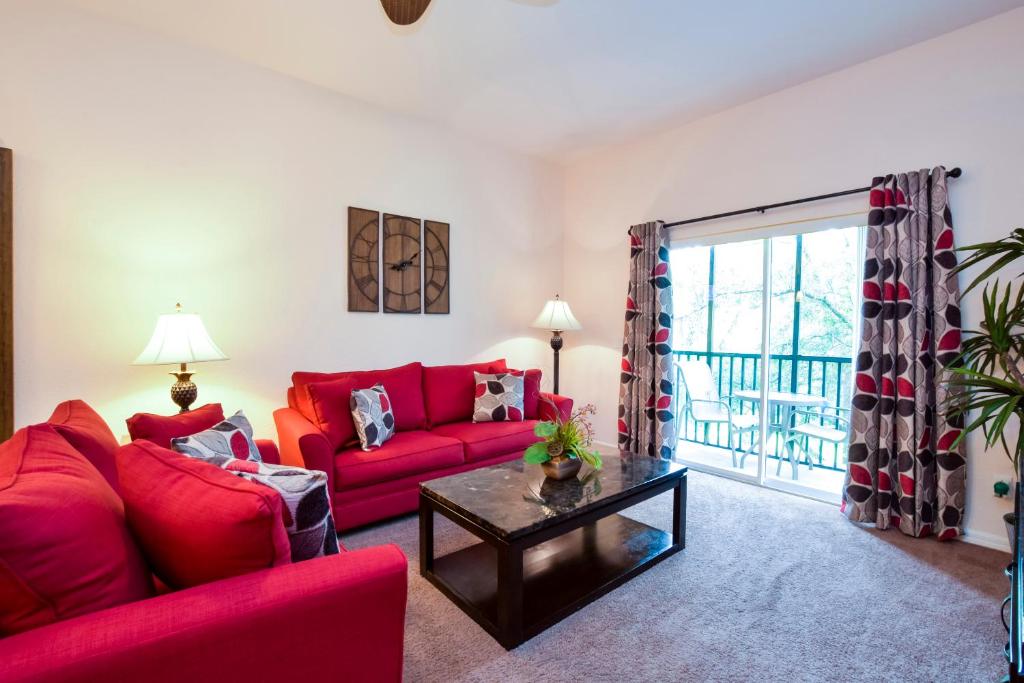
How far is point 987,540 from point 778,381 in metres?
1.91

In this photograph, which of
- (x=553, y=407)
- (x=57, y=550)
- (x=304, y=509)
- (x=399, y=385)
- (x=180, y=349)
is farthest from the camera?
(x=553, y=407)

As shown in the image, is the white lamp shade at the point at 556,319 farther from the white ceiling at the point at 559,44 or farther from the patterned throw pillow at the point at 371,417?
the patterned throw pillow at the point at 371,417

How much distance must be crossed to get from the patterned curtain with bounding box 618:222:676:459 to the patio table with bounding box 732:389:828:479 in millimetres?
646

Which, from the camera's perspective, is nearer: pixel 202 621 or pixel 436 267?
pixel 202 621

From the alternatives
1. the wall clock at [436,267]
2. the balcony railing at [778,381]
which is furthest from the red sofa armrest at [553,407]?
the balcony railing at [778,381]

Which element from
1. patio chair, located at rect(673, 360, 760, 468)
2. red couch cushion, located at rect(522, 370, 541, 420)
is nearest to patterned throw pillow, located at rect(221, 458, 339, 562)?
red couch cushion, located at rect(522, 370, 541, 420)

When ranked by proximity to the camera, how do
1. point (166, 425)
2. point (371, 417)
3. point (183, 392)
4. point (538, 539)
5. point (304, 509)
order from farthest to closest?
point (371, 417) → point (183, 392) → point (166, 425) → point (538, 539) → point (304, 509)

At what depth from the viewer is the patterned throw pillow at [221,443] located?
152 centimetres

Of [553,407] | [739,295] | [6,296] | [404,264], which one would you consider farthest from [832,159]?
[6,296]

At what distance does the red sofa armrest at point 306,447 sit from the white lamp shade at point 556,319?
225 centimetres

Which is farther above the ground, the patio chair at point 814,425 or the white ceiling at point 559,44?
the white ceiling at point 559,44

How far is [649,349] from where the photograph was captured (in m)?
4.11

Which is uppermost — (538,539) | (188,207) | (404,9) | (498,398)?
(404,9)

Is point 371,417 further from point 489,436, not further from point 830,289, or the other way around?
point 830,289
